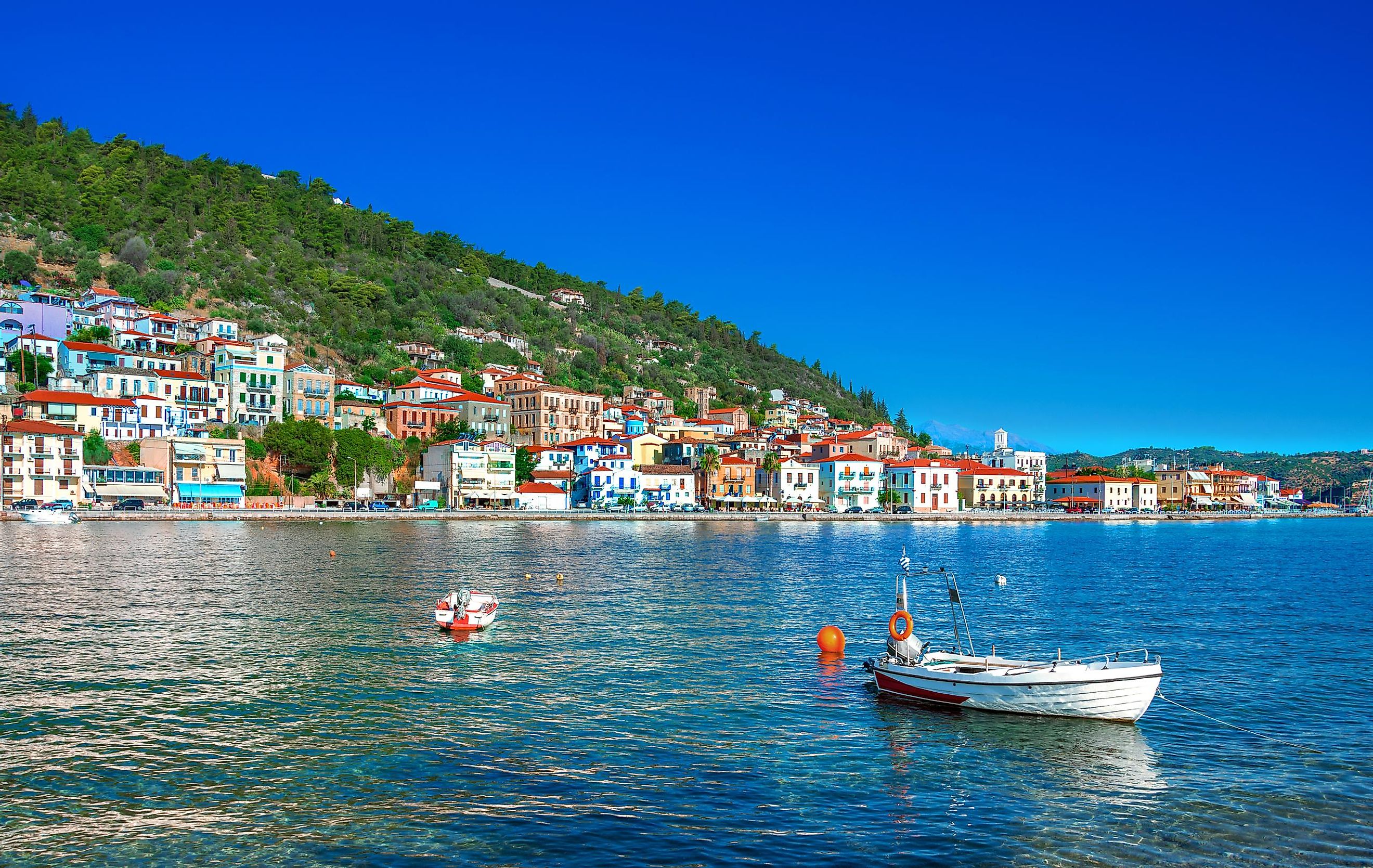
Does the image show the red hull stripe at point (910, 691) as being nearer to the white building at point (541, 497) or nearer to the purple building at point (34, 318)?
the white building at point (541, 497)

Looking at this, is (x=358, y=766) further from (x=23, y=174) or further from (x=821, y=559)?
(x=23, y=174)

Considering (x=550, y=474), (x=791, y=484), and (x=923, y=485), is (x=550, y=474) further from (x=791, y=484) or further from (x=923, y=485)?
(x=923, y=485)

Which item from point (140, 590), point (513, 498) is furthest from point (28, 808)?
point (513, 498)

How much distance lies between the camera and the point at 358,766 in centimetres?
1673

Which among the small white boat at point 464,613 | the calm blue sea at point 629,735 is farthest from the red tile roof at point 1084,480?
the small white boat at point 464,613

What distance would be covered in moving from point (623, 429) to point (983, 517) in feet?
149

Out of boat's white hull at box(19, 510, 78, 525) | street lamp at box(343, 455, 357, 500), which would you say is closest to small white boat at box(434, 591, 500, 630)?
boat's white hull at box(19, 510, 78, 525)

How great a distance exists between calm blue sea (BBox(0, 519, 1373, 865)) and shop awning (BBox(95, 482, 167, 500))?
43.3m

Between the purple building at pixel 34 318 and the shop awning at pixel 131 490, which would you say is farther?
the purple building at pixel 34 318

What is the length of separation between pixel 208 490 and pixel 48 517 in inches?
535

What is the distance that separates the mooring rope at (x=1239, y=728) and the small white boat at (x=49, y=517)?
238ft

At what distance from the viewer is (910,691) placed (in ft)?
69.5

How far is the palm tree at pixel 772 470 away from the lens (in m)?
119

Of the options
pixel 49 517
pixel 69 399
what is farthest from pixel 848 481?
pixel 49 517
